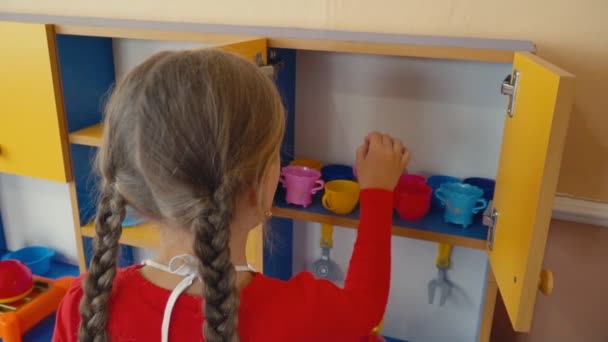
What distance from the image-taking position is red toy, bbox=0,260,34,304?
46.1 inches

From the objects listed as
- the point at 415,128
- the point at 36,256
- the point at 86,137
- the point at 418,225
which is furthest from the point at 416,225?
the point at 36,256

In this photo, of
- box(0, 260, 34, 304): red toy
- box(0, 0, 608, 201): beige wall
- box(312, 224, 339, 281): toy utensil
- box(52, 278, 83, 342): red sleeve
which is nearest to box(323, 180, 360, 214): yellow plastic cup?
box(312, 224, 339, 281): toy utensil

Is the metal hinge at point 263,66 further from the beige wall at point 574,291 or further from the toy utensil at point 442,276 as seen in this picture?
the beige wall at point 574,291

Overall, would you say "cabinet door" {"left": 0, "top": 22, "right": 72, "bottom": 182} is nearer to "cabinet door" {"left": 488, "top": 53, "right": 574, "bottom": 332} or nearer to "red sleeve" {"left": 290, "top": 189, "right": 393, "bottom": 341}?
"red sleeve" {"left": 290, "top": 189, "right": 393, "bottom": 341}

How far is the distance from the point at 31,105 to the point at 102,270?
2.15ft

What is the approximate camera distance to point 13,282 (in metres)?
1.18

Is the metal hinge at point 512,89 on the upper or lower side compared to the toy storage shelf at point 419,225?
upper

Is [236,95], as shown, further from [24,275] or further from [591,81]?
[24,275]

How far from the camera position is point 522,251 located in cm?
66

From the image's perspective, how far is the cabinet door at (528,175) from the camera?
1.90 feet

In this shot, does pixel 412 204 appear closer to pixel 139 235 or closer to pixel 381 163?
pixel 381 163

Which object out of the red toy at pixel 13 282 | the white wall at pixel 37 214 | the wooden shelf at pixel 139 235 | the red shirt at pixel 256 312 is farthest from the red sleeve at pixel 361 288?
the white wall at pixel 37 214

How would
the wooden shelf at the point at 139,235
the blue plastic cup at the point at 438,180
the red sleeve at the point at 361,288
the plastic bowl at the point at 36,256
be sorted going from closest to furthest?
the red sleeve at the point at 361,288 < the blue plastic cup at the point at 438,180 < the wooden shelf at the point at 139,235 < the plastic bowl at the point at 36,256

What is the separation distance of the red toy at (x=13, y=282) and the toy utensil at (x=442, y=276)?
0.93 m
